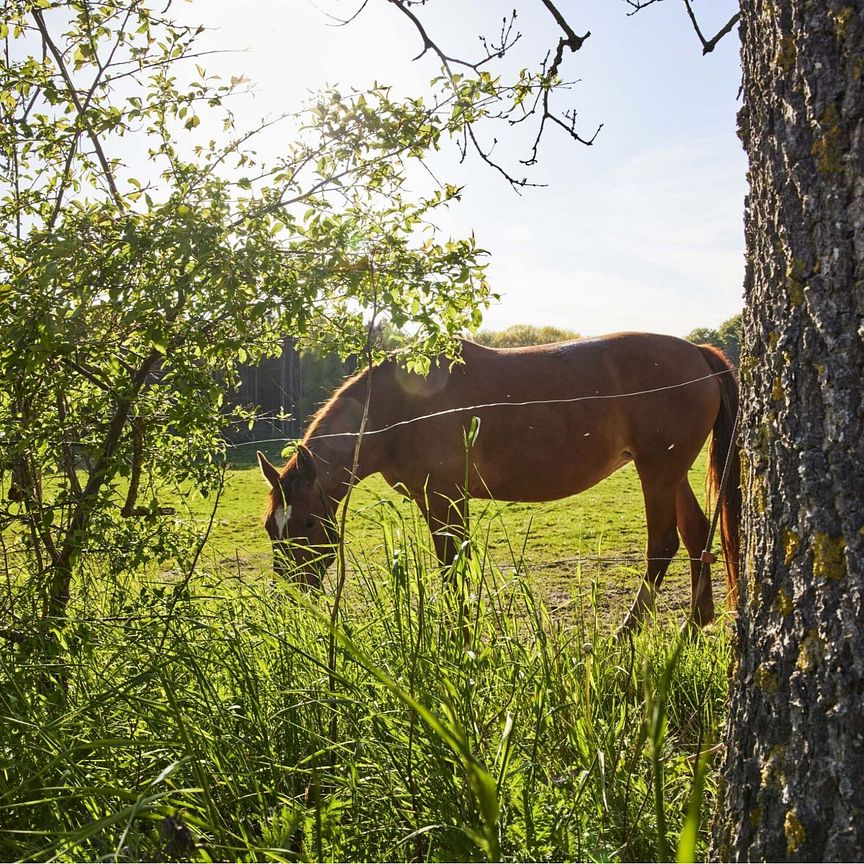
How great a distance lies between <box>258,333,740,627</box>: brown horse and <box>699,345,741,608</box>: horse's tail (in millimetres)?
12

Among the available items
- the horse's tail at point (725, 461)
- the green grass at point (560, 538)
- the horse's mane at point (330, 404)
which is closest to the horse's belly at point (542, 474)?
the green grass at point (560, 538)

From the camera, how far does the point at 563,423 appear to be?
19.0 ft

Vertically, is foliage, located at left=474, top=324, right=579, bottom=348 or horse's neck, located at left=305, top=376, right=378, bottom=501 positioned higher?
foliage, located at left=474, top=324, right=579, bottom=348

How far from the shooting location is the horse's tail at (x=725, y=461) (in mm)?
4621

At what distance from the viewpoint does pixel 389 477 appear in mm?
5863

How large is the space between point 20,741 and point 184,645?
1.51 ft

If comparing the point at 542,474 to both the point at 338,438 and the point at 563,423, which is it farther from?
the point at 338,438

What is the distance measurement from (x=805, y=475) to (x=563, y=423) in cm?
453

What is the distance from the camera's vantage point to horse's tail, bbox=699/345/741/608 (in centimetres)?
462

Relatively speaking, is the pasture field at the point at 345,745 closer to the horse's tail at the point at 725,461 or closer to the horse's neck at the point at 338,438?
the horse's tail at the point at 725,461

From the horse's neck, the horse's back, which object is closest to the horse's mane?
the horse's neck

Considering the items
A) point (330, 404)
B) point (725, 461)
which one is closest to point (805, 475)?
point (725, 461)

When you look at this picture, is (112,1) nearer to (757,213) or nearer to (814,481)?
(757,213)

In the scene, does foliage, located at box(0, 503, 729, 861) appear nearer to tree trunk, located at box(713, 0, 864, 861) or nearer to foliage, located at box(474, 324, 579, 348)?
tree trunk, located at box(713, 0, 864, 861)
